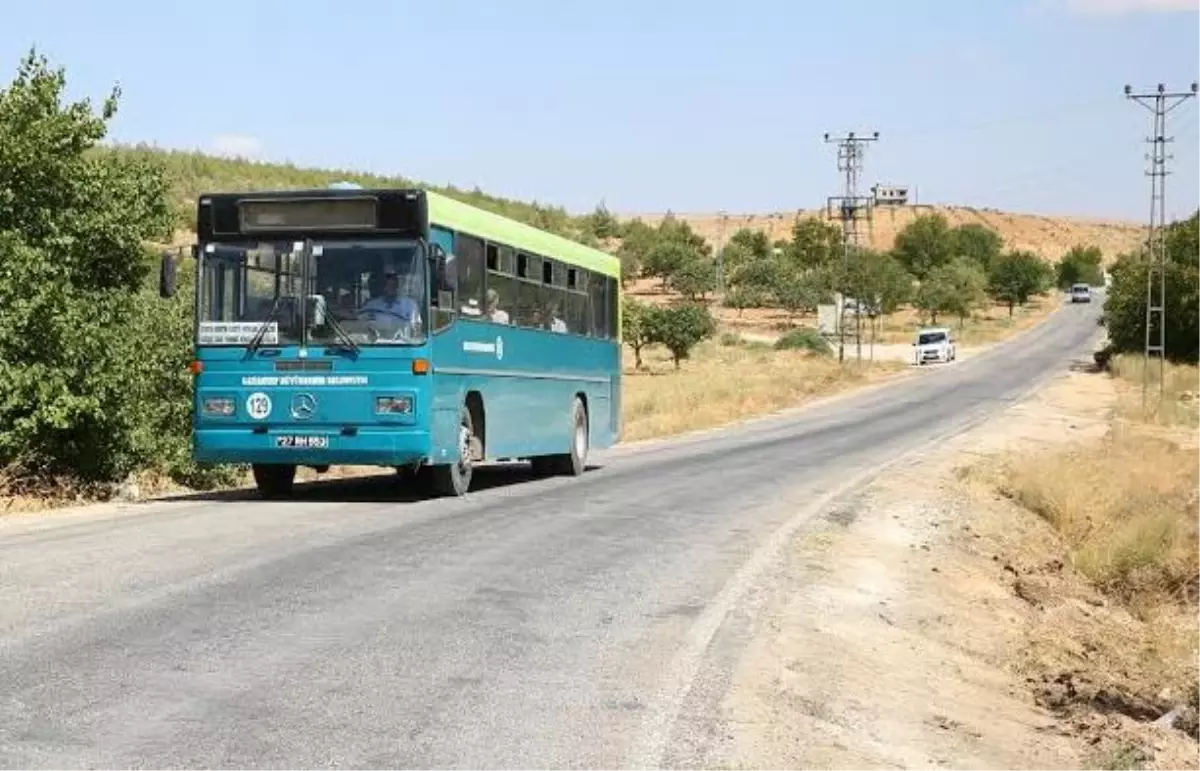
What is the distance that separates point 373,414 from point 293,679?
8.15m

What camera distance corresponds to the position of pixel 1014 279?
442 feet

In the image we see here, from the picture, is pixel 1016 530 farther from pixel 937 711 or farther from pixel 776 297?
pixel 776 297

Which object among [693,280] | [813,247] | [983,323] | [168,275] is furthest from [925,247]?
[168,275]

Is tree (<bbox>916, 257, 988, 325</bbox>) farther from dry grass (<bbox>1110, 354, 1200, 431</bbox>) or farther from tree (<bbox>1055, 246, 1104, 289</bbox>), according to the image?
dry grass (<bbox>1110, 354, 1200, 431</bbox>)

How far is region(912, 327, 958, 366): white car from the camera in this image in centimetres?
7994

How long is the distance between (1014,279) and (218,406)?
416ft

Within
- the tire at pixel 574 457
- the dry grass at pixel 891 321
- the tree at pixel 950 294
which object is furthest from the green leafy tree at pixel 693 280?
the tire at pixel 574 457

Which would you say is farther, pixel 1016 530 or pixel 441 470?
pixel 1016 530

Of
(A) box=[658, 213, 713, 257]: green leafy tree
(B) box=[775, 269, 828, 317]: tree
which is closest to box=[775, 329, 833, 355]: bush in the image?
(B) box=[775, 269, 828, 317]: tree

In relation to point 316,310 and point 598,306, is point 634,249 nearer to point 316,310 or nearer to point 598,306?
point 598,306

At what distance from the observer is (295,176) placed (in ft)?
344

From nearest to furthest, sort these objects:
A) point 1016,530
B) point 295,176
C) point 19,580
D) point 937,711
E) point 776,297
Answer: point 937,711 < point 19,580 < point 1016,530 < point 295,176 < point 776,297

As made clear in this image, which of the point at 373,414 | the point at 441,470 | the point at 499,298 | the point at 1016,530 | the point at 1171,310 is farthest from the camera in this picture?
the point at 1171,310

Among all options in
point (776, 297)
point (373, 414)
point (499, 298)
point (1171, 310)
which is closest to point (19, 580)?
point (373, 414)
